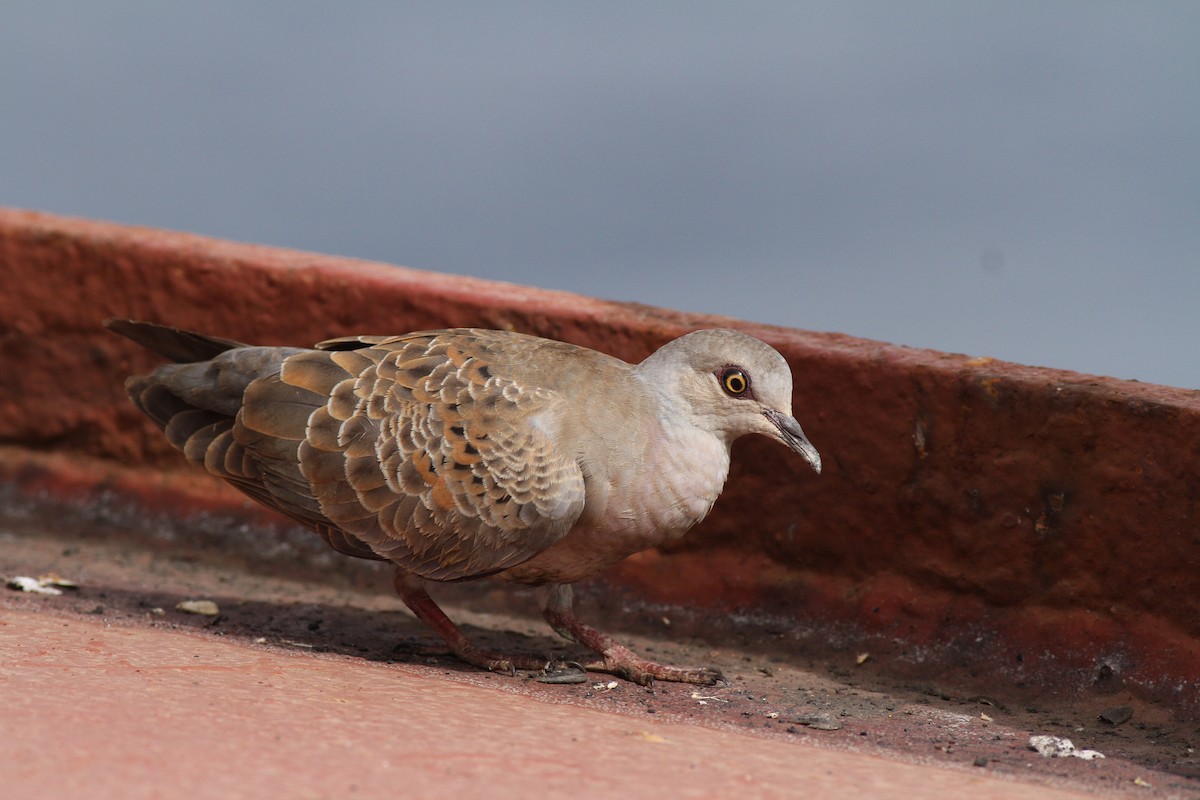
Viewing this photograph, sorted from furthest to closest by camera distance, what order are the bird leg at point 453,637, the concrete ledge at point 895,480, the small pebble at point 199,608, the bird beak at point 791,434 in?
the small pebble at point 199,608, the bird leg at point 453,637, the concrete ledge at point 895,480, the bird beak at point 791,434

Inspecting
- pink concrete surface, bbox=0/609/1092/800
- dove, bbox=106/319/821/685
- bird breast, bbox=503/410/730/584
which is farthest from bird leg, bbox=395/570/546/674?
pink concrete surface, bbox=0/609/1092/800

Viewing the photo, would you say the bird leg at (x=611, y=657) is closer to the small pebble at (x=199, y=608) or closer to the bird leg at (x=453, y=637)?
the bird leg at (x=453, y=637)

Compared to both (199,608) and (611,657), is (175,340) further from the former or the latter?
(611,657)

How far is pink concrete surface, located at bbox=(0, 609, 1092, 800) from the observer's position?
105 inches

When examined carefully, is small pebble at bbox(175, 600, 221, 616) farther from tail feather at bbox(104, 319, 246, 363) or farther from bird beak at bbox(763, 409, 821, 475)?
bird beak at bbox(763, 409, 821, 475)

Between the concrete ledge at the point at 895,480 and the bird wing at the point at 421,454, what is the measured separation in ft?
3.78

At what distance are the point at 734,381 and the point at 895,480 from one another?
3.14 ft

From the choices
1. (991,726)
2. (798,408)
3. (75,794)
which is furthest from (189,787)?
(798,408)

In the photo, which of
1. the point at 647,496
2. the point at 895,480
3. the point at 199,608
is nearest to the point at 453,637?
the point at 647,496

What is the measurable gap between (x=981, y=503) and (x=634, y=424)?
1384 mm

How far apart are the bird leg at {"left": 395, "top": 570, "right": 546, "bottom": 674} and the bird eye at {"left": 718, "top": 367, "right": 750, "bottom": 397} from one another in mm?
1155

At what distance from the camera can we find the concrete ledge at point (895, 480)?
14.4 ft

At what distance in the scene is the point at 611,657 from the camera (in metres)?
4.48

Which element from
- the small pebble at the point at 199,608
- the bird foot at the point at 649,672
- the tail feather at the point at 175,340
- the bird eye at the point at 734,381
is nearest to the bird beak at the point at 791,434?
the bird eye at the point at 734,381
